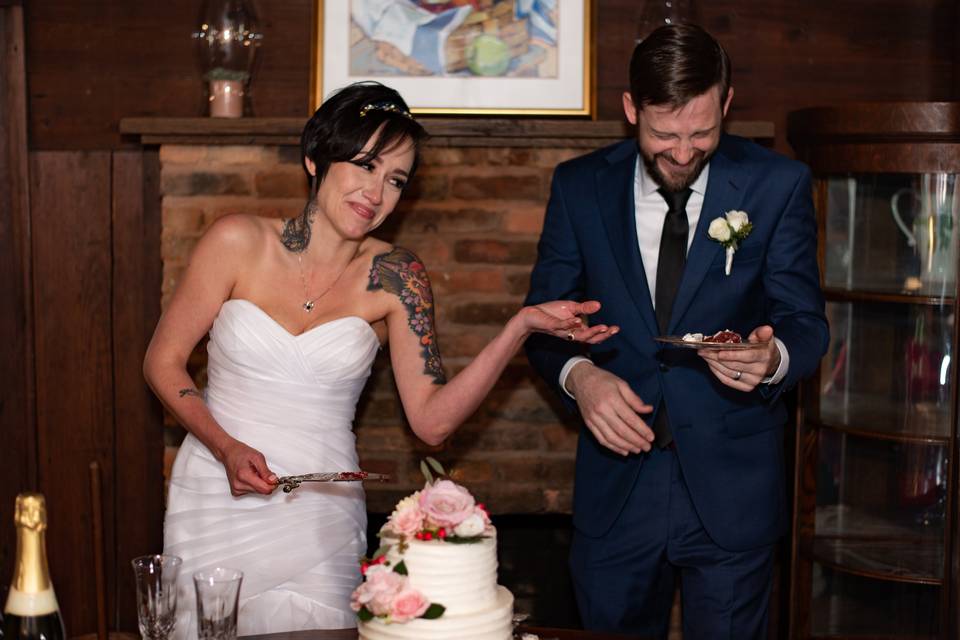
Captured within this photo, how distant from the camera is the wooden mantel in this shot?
357 centimetres

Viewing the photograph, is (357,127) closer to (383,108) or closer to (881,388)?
(383,108)

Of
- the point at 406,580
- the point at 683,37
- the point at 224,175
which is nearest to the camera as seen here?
the point at 406,580

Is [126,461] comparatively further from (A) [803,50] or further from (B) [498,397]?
(A) [803,50]

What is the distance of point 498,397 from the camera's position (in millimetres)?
3785

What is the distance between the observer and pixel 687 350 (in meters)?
2.70

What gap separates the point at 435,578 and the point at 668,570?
112cm

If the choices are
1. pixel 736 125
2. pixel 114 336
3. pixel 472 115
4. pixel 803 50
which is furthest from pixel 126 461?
pixel 803 50

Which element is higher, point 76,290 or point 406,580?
point 76,290

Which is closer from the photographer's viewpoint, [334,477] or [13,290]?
[334,477]

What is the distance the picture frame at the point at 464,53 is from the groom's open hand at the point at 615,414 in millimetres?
1495

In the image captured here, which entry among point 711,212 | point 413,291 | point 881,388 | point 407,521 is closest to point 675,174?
point 711,212

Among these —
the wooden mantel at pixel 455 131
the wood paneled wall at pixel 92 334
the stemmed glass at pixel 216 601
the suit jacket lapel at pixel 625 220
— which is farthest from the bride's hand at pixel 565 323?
the wood paneled wall at pixel 92 334

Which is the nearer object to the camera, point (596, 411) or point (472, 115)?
point (596, 411)

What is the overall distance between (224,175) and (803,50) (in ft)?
6.64
